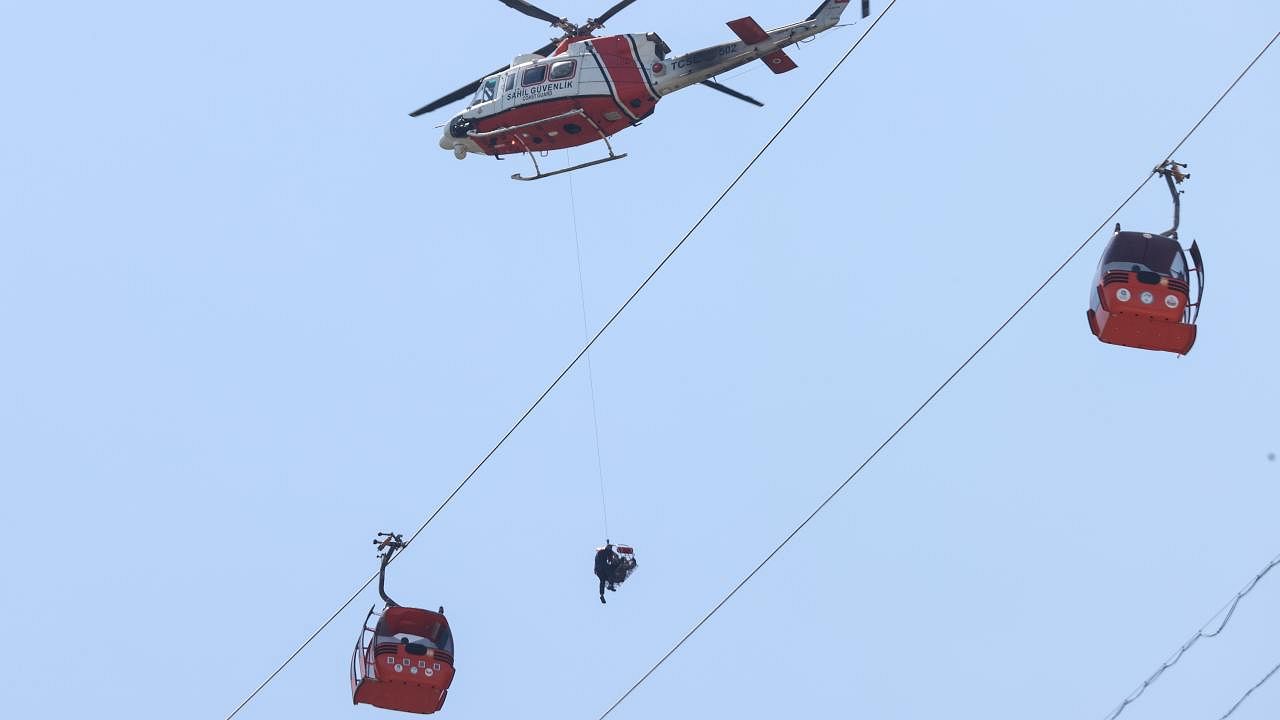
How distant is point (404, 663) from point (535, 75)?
10.6 metres

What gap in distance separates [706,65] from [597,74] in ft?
6.10

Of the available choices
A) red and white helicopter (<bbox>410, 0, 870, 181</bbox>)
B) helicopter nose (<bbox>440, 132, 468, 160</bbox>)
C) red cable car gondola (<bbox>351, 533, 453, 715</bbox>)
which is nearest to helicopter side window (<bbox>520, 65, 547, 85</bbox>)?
red and white helicopter (<bbox>410, 0, 870, 181</bbox>)

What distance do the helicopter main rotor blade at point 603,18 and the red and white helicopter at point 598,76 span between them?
2 cm

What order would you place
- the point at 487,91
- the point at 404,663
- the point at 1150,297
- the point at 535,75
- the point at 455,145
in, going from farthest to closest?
the point at 455,145 → the point at 487,91 → the point at 535,75 → the point at 404,663 → the point at 1150,297

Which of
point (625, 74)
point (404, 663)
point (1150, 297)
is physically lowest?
point (404, 663)

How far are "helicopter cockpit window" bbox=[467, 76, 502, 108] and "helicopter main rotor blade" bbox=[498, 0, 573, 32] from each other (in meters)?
1.30

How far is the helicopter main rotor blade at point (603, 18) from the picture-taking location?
1420 inches

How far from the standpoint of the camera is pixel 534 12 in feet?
121

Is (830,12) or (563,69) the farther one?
(563,69)

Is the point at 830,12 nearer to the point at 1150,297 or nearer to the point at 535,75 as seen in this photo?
the point at 535,75

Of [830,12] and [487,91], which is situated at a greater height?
[830,12]

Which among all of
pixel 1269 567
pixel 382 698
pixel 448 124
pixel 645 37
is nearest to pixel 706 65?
pixel 645 37

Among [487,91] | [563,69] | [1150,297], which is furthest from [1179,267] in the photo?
[487,91]

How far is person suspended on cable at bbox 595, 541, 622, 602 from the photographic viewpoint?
1293 inches
